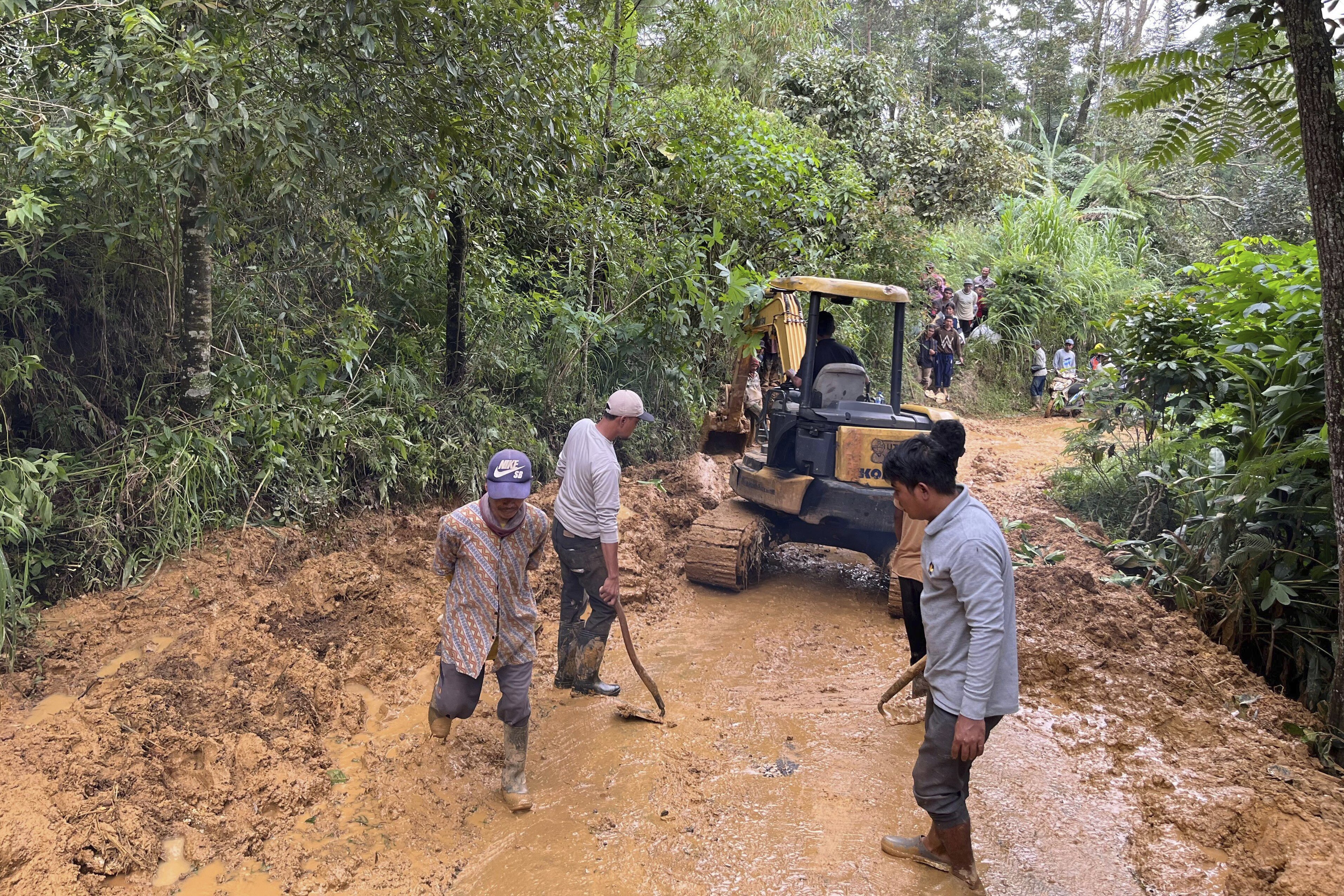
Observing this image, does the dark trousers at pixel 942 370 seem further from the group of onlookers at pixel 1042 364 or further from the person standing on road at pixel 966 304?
the group of onlookers at pixel 1042 364

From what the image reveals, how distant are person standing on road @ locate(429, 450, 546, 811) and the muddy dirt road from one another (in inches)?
14.9

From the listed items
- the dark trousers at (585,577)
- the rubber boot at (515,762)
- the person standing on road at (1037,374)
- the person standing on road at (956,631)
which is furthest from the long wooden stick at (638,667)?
the person standing on road at (1037,374)

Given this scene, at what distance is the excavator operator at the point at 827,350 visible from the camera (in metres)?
7.18

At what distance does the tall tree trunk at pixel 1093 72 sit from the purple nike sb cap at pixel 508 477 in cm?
2881

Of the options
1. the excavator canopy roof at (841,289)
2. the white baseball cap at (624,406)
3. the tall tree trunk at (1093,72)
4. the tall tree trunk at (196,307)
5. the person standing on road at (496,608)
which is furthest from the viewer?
the tall tree trunk at (1093,72)

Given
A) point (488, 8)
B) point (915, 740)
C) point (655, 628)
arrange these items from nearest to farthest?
1. point (915, 740)
2. point (488, 8)
3. point (655, 628)

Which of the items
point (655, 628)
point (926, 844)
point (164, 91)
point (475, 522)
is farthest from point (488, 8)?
point (926, 844)

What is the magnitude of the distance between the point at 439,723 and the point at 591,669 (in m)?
1.32

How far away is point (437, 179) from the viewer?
6.05 meters

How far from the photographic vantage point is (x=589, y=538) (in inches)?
202

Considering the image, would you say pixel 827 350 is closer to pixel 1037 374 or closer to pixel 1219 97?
pixel 1219 97

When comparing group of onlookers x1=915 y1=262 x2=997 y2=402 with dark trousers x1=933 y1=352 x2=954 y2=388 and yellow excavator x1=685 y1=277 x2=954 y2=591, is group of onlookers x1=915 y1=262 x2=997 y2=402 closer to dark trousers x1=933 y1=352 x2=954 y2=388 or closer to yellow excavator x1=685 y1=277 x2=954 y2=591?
dark trousers x1=933 y1=352 x2=954 y2=388

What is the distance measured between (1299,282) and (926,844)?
4065 mm

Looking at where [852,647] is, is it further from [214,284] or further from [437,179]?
[214,284]
